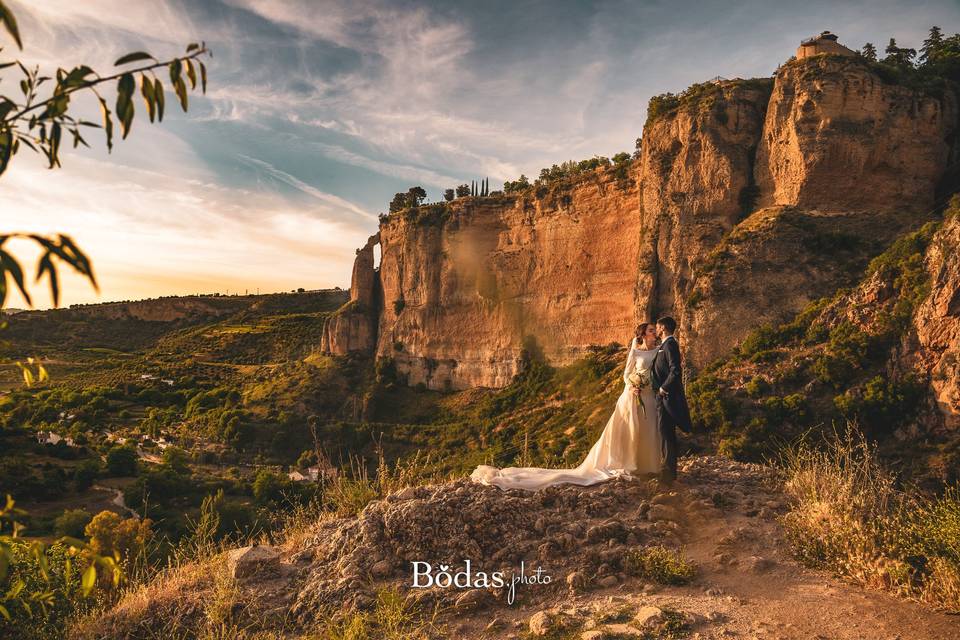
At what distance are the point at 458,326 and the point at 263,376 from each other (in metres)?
18.5

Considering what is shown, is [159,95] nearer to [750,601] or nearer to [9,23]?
[9,23]

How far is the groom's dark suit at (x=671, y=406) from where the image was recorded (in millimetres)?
7312

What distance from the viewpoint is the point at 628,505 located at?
21.2ft

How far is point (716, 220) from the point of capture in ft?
92.4

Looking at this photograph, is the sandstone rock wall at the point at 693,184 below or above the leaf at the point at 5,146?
above

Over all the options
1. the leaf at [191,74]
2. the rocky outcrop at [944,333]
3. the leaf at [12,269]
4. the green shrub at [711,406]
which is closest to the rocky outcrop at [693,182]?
the green shrub at [711,406]

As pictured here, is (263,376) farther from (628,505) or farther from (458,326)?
(628,505)

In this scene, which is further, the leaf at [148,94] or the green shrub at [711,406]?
the green shrub at [711,406]

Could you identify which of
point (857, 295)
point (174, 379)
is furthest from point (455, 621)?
point (174, 379)

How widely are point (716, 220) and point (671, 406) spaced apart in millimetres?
A: 23487

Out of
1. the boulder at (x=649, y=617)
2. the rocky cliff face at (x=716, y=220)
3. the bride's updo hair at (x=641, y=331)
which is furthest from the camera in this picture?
the rocky cliff face at (x=716, y=220)

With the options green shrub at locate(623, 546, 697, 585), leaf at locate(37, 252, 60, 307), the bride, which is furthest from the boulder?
leaf at locate(37, 252, 60, 307)

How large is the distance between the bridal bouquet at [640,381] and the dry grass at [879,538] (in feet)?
7.48

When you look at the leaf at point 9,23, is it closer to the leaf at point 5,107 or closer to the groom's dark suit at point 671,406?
the leaf at point 5,107
